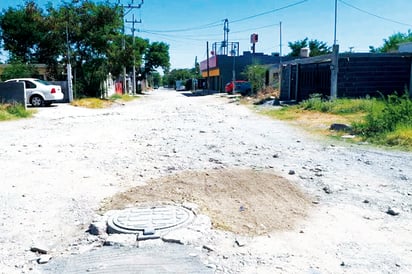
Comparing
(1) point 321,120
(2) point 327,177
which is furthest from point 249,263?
(1) point 321,120

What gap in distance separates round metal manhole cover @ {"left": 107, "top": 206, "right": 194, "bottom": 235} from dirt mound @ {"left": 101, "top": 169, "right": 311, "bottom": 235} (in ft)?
1.00

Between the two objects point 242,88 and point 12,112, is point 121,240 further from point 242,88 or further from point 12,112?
point 242,88

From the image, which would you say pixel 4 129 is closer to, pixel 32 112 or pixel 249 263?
pixel 32 112

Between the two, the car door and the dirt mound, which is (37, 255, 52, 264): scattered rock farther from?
the car door

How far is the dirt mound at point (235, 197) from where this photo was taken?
4.32 metres

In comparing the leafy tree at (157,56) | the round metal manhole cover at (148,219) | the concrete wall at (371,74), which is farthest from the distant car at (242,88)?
the round metal manhole cover at (148,219)

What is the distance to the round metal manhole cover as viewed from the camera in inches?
158

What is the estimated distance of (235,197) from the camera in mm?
5102

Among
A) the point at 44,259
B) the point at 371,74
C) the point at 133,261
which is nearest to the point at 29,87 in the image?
the point at 371,74

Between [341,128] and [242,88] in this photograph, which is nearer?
[341,128]

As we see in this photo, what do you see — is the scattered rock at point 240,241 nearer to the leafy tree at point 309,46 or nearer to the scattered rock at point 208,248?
the scattered rock at point 208,248

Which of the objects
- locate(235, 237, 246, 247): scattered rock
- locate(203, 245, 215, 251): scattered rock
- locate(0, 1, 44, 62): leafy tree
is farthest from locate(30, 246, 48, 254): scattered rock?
locate(0, 1, 44, 62): leafy tree

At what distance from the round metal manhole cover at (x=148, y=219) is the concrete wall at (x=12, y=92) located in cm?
1793

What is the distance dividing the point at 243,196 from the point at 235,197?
112mm
